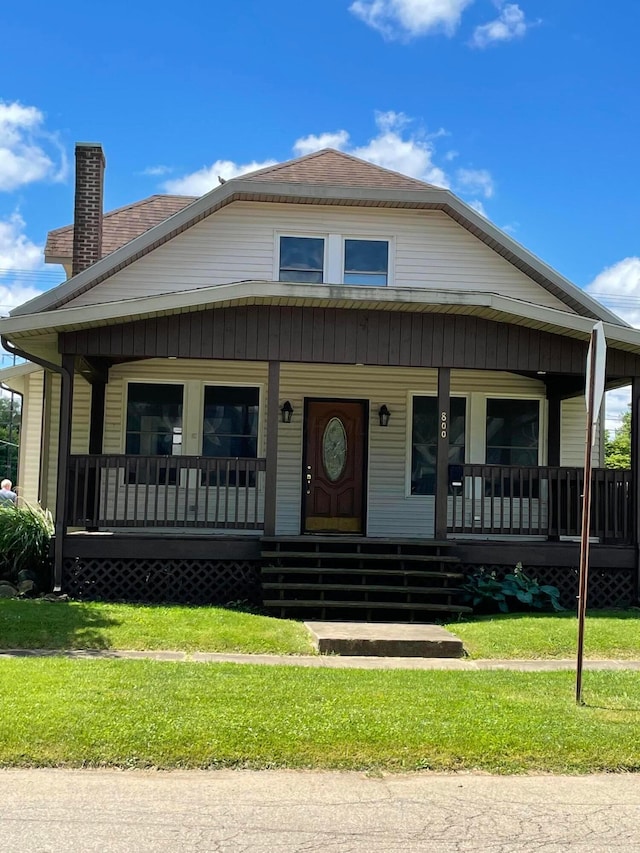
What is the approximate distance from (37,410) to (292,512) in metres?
5.97

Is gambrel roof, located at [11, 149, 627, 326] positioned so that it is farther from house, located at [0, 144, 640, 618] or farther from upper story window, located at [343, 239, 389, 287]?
upper story window, located at [343, 239, 389, 287]

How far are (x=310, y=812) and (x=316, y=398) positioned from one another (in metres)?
10.0

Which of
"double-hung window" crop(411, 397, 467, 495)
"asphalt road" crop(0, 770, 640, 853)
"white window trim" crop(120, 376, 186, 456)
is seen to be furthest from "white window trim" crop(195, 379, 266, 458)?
"asphalt road" crop(0, 770, 640, 853)

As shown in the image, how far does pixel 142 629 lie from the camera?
8828 millimetres

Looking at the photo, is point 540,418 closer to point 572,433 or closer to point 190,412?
point 572,433

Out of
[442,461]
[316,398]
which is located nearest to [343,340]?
[442,461]

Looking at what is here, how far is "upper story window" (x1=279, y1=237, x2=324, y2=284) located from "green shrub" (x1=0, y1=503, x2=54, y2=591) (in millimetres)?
5509

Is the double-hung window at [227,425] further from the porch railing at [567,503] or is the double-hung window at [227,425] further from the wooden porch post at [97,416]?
the porch railing at [567,503]

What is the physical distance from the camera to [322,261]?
13.7 meters

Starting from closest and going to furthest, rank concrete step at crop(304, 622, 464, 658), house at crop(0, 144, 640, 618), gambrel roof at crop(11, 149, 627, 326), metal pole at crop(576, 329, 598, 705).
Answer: metal pole at crop(576, 329, 598, 705)
concrete step at crop(304, 622, 464, 658)
house at crop(0, 144, 640, 618)
gambrel roof at crop(11, 149, 627, 326)

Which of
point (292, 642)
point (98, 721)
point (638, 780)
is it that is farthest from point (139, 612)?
point (638, 780)

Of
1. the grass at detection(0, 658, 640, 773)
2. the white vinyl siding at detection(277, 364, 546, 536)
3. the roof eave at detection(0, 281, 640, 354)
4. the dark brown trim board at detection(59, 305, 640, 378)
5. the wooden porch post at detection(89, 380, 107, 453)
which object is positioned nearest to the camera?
the grass at detection(0, 658, 640, 773)

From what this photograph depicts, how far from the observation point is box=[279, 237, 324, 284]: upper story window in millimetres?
13695

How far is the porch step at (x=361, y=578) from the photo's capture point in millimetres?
10148
